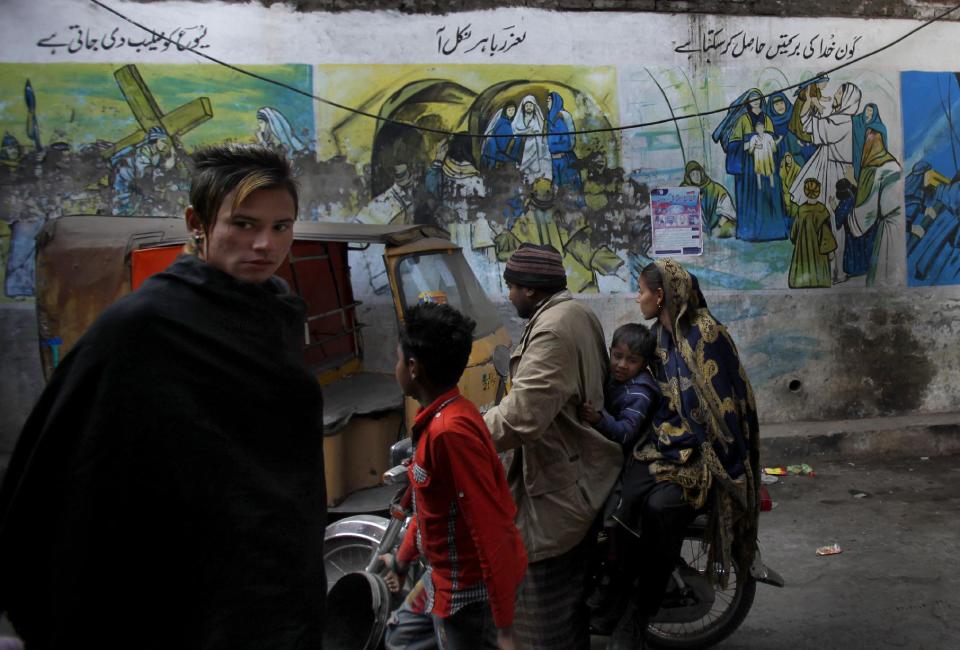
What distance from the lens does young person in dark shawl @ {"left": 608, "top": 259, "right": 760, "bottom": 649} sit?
322 cm

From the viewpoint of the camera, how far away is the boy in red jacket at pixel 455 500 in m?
2.27

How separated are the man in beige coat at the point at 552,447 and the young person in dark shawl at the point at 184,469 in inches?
52.2

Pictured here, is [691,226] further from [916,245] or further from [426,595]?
[426,595]

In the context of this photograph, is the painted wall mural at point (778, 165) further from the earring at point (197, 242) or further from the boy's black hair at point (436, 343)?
the earring at point (197, 242)

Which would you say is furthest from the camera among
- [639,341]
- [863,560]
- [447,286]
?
[447,286]

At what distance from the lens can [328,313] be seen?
17.8 feet

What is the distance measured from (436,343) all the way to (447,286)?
338cm

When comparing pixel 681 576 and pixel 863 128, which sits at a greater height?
pixel 863 128

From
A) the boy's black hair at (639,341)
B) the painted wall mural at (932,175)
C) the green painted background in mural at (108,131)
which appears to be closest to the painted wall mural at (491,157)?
the green painted background in mural at (108,131)

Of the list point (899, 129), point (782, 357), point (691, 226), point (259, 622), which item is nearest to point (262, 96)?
point (691, 226)

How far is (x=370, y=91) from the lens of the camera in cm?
733

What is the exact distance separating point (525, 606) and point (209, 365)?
6.22ft

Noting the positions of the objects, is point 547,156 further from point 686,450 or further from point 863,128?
point 686,450

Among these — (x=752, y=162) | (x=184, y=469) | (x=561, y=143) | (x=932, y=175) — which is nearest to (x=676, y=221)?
(x=752, y=162)
